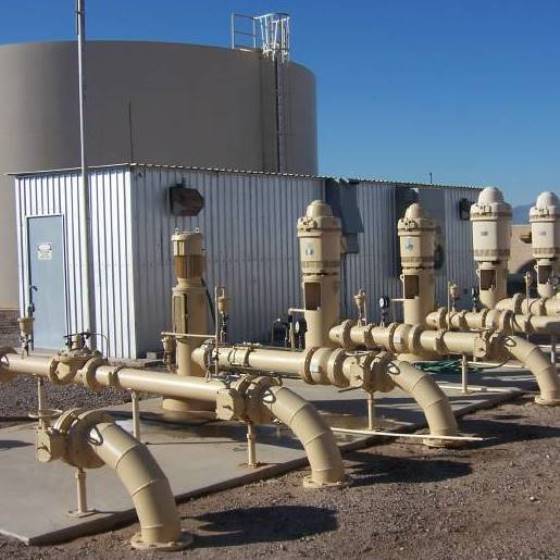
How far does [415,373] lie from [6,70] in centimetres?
1743

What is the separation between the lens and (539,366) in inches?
393

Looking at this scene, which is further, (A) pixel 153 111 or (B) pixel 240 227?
(A) pixel 153 111

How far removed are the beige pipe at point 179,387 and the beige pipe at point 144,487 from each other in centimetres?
139

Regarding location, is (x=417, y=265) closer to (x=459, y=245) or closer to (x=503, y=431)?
(x=503, y=431)

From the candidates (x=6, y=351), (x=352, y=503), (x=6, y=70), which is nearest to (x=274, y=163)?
(x=6, y=70)

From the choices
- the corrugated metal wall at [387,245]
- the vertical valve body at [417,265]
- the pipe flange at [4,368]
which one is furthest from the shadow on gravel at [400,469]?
the corrugated metal wall at [387,245]

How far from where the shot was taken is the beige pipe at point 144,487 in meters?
5.66

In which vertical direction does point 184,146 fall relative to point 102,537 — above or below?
Result: above

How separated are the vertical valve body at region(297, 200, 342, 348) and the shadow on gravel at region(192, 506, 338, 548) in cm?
501

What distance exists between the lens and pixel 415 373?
830 cm

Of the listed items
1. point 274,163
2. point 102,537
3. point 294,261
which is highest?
point 274,163

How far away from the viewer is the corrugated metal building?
14.3m

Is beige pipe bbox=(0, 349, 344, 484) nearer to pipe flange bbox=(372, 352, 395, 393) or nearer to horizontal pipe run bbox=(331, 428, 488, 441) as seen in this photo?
horizontal pipe run bbox=(331, 428, 488, 441)

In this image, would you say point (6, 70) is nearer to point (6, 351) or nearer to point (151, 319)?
point (151, 319)
